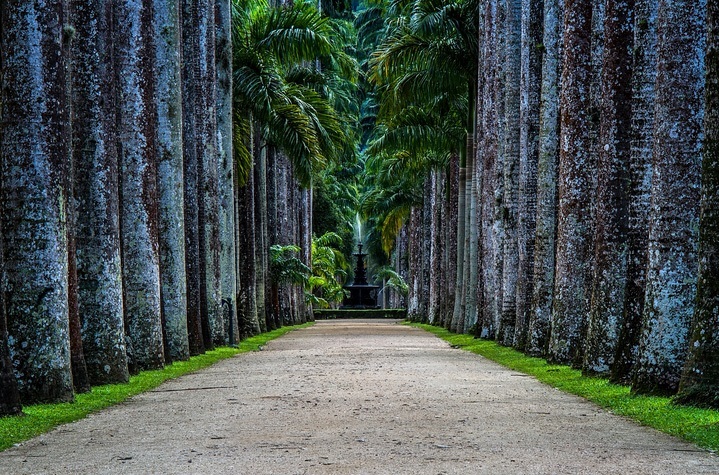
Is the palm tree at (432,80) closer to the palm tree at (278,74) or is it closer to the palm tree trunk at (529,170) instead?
the palm tree at (278,74)

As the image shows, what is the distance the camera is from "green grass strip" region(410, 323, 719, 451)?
9.84 meters

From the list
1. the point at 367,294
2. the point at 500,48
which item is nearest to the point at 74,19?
the point at 500,48

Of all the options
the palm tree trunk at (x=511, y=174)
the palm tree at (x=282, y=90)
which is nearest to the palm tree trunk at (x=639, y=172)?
the palm tree trunk at (x=511, y=174)

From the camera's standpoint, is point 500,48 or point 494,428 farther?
point 500,48

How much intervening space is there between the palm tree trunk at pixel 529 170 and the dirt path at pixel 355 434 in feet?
26.0

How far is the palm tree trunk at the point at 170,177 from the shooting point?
20.4 m

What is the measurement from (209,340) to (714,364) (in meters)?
15.0

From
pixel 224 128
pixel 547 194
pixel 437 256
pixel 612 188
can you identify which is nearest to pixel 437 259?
pixel 437 256

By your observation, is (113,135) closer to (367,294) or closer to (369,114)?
(369,114)

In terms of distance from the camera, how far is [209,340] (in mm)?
24906

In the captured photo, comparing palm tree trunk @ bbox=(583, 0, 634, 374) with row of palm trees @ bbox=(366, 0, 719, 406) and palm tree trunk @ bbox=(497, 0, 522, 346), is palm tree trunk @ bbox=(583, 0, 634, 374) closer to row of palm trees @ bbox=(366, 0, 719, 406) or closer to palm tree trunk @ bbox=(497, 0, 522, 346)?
row of palm trees @ bbox=(366, 0, 719, 406)

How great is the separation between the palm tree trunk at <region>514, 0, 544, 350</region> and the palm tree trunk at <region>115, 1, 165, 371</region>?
8.23m

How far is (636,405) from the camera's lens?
12055 millimetres

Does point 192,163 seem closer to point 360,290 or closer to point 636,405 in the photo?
point 636,405
